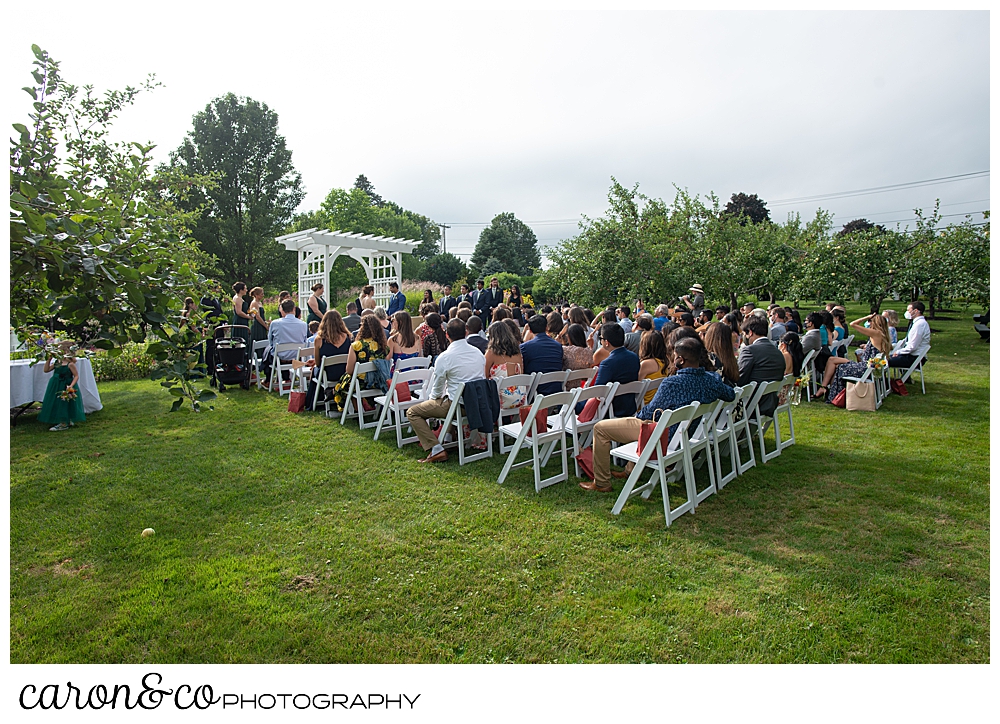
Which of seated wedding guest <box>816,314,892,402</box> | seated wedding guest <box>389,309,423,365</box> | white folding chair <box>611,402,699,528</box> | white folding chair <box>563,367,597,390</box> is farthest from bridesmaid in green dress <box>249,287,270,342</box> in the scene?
seated wedding guest <box>816,314,892,402</box>

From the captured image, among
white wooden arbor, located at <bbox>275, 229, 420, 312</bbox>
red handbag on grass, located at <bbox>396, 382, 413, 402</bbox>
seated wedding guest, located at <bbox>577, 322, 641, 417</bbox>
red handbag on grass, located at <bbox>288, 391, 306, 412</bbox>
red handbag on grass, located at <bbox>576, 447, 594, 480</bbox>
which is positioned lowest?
red handbag on grass, located at <bbox>576, 447, 594, 480</bbox>

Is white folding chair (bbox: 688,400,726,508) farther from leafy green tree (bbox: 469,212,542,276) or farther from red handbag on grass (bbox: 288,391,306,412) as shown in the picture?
leafy green tree (bbox: 469,212,542,276)

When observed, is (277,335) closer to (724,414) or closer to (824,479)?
(724,414)

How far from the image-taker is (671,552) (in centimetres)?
372

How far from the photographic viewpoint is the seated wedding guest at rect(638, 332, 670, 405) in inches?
221

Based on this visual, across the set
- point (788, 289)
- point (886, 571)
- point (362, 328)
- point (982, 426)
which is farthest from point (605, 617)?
point (788, 289)

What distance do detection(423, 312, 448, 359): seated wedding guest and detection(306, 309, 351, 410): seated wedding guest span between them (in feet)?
3.25

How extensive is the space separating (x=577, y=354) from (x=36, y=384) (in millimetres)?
6800

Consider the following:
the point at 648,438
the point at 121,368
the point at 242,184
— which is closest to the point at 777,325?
the point at 648,438

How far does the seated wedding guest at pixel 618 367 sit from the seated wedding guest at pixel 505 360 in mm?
1053

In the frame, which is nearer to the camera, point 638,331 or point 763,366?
point 763,366

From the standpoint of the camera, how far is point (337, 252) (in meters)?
17.3

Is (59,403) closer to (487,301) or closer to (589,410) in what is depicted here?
(589,410)

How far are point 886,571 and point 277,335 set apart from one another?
8.26 metres
